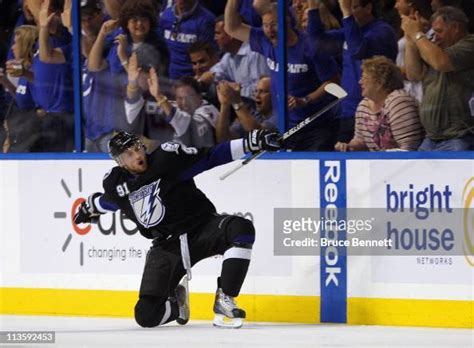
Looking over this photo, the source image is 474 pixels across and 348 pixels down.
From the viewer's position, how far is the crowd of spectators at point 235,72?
→ 636 cm

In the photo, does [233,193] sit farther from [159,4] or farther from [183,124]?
[159,4]

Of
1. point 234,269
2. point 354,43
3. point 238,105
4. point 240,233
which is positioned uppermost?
point 354,43

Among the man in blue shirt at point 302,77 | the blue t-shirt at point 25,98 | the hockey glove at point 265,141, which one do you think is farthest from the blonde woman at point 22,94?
the hockey glove at point 265,141

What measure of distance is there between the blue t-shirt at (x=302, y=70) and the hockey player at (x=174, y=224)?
0.66 meters

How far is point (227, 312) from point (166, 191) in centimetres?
67

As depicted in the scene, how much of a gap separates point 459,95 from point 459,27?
1.10ft

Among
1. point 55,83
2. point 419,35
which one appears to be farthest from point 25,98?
point 419,35

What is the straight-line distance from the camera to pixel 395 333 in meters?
6.09

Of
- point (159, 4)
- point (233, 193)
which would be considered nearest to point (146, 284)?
point (233, 193)

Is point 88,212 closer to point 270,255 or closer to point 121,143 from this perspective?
point 121,143

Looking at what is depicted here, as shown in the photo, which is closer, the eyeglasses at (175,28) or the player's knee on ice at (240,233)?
the player's knee on ice at (240,233)

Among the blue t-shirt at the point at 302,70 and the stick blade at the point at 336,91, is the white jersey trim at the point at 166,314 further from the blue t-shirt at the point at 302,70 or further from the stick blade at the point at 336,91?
the stick blade at the point at 336,91

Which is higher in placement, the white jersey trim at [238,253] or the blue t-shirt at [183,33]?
the blue t-shirt at [183,33]

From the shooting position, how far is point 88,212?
21.4ft
